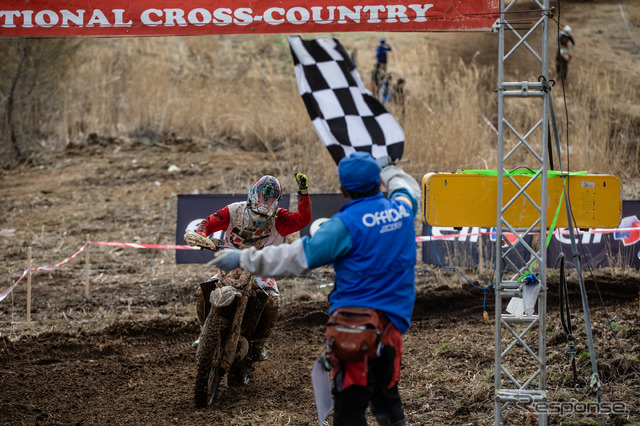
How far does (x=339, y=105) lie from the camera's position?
570 centimetres

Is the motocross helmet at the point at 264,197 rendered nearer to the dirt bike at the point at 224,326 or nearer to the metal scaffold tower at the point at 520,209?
the dirt bike at the point at 224,326

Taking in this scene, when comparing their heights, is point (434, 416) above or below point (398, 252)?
below

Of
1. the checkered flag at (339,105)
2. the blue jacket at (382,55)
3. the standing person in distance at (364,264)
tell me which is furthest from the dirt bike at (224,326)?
the blue jacket at (382,55)

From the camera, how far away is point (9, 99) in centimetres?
1672

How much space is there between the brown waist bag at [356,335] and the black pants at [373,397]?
0.44 ft

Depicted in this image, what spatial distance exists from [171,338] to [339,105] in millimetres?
3798

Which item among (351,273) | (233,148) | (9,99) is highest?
(9,99)

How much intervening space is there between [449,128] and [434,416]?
936cm

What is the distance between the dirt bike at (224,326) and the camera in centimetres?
551

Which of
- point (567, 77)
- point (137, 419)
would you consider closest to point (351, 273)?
point (137, 419)

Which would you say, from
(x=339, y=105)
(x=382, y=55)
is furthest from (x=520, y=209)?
(x=382, y=55)

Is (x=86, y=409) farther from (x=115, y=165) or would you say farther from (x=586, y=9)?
(x=586, y=9)

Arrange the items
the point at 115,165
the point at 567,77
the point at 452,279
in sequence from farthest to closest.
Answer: the point at 567,77, the point at 115,165, the point at 452,279

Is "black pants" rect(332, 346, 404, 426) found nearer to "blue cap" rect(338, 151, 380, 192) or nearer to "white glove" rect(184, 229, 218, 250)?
"blue cap" rect(338, 151, 380, 192)
